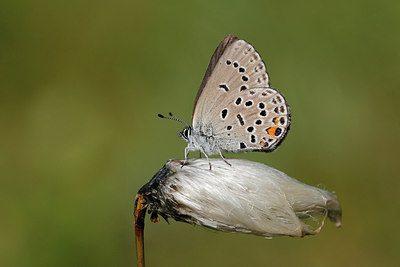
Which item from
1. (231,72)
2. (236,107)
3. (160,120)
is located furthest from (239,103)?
(160,120)

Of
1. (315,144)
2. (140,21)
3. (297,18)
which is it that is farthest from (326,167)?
(140,21)

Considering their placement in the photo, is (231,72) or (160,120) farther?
(160,120)

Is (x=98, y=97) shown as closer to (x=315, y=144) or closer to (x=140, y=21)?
(x=140, y=21)

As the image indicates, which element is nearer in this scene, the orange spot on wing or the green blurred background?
the orange spot on wing

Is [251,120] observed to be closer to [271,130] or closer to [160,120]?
[271,130]

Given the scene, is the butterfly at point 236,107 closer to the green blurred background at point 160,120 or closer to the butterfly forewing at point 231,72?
the butterfly forewing at point 231,72

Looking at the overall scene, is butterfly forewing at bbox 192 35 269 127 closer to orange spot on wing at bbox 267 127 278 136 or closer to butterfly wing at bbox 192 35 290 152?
butterfly wing at bbox 192 35 290 152

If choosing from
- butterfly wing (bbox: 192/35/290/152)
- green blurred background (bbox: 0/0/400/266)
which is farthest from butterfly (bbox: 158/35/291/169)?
green blurred background (bbox: 0/0/400/266)

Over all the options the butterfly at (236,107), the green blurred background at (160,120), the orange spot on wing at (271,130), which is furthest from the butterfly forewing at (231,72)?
the green blurred background at (160,120)
